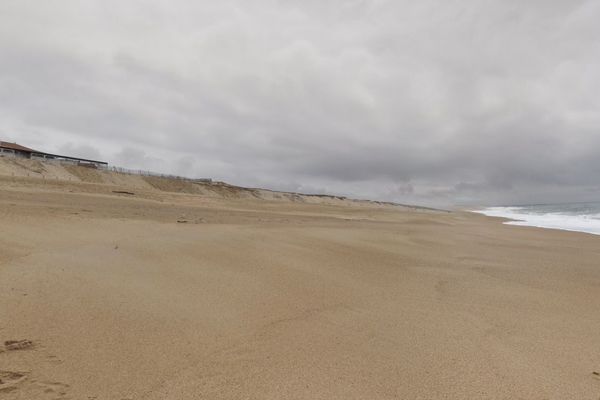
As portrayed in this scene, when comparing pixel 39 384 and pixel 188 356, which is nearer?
pixel 39 384

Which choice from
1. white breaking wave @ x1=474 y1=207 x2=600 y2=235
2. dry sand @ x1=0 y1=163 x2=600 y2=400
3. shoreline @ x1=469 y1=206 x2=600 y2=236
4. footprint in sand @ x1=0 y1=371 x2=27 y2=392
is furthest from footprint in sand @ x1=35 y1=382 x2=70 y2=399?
white breaking wave @ x1=474 y1=207 x2=600 y2=235

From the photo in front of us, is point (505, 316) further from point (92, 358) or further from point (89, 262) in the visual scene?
point (89, 262)

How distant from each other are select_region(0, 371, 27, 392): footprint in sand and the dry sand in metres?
0.01

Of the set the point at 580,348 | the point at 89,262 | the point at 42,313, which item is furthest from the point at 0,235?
the point at 580,348

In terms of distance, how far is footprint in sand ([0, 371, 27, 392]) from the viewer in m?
2.52

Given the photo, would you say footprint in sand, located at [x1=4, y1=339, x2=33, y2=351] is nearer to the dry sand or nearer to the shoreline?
the dry sand

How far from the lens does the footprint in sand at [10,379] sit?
8.26 feet

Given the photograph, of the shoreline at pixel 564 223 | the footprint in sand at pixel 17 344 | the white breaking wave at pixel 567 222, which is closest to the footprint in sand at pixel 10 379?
the footprint in sand at pixel 17 344

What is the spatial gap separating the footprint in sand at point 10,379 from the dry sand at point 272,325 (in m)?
0.01

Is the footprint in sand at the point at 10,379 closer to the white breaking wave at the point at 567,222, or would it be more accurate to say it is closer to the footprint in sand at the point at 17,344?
the footprint in sand at the point at 17,344

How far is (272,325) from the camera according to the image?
4012 millimetres

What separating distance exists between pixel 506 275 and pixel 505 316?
9.71 ft

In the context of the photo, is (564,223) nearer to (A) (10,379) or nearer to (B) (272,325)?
(B) (272,325)

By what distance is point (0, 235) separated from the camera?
6578 millimetres
